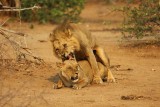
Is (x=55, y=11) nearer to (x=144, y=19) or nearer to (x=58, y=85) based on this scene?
(x=144, y=19)

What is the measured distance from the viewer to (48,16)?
65.7 ft

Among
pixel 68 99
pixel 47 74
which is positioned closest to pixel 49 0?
pixel 47 74

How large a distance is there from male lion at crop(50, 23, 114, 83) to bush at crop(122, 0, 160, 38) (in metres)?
3.84

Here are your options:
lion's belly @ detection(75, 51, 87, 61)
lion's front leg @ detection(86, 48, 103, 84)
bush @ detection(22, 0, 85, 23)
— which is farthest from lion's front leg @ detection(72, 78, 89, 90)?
bush @ detection(22, 0, 85, 23)

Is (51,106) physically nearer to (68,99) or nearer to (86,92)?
(68,99)

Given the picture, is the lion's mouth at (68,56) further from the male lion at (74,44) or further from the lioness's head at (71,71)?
the lioness's head at (71,71)

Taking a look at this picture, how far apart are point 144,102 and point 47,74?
10.7 ft

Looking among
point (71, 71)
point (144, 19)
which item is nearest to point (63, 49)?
point (71, 71)

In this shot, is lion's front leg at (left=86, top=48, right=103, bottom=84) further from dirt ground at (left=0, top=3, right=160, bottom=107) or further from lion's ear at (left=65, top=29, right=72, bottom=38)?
lion's ear at (left=65, top=29, right=72, bottom=38)

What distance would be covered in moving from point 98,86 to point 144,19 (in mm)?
4749

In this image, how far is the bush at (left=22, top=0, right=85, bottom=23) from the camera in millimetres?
19609

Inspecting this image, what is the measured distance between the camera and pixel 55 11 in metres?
19.5

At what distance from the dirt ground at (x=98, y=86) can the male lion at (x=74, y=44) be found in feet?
1.73

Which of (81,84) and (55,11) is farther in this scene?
(55,11)
